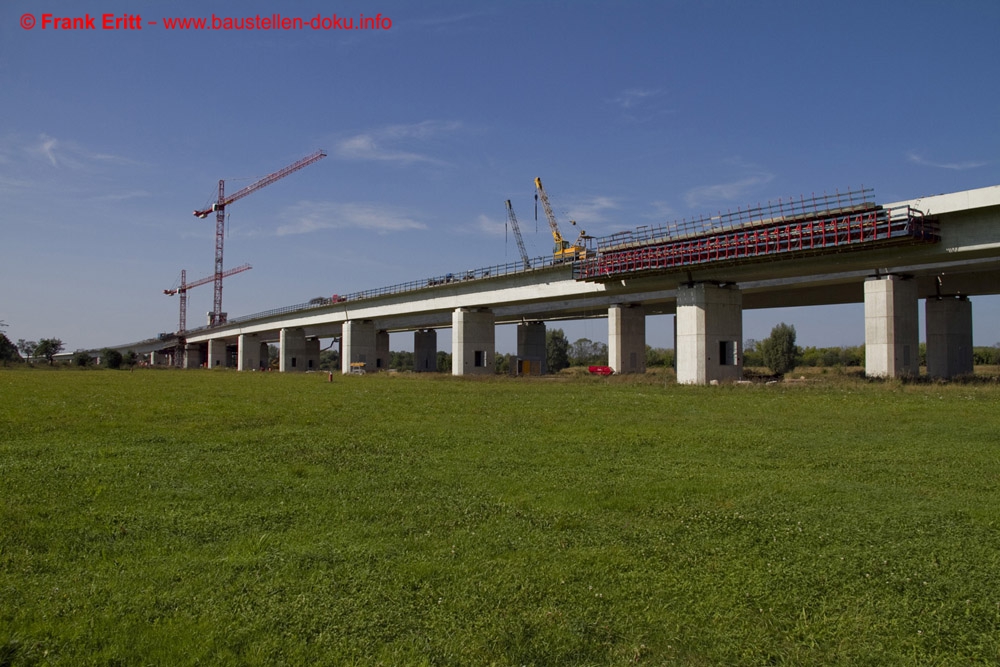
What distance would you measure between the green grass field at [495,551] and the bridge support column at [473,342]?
50.6m

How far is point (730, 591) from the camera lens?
7.47 m

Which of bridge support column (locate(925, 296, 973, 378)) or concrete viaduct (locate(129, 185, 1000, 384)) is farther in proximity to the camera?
bridge support column (locate(925, 296, 973, 378))

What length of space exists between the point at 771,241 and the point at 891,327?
476 inches

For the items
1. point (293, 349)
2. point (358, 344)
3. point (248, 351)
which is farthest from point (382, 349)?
point (248, 351)

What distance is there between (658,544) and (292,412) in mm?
18262

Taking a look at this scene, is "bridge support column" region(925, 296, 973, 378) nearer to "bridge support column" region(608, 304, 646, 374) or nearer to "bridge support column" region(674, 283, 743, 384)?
"bridge support column" region(674, 283, 743, 384)

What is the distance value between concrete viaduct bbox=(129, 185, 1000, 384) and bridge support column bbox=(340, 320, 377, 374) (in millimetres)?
144

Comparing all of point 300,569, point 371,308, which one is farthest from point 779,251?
point 371,308

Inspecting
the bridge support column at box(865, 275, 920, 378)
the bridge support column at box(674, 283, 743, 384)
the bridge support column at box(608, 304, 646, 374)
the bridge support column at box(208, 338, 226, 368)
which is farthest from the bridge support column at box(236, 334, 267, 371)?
the bridge support column at box(865, 275, 920, 378)

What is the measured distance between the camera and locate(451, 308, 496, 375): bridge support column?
2677 inches

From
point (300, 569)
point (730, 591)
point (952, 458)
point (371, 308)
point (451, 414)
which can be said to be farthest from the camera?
point (371, 308)

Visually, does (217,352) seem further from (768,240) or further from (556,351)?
(768,240)

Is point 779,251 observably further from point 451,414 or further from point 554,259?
point 451,414

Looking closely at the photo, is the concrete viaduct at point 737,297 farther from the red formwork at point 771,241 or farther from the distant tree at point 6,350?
the distant tree at point 6,350
